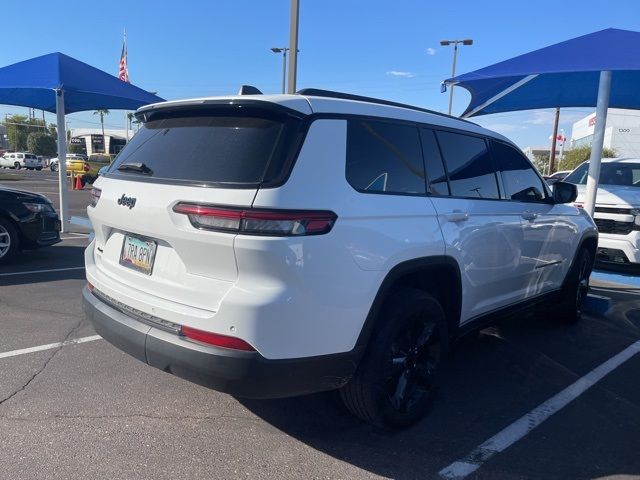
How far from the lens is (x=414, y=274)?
126 inches

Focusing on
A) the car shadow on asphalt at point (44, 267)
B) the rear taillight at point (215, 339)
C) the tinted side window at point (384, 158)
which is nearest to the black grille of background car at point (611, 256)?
the tinted side window at point (384, 158)

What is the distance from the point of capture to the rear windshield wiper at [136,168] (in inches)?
119

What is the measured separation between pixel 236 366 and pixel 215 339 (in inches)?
6.8

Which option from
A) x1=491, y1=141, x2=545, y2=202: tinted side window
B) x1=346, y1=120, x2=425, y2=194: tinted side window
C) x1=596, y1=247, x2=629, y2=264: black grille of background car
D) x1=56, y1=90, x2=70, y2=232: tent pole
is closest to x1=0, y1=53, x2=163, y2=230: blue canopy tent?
x1=56, y1=90, x2=70, y2=232: tent pole

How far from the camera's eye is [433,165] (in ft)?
11.2

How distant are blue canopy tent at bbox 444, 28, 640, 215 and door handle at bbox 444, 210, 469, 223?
383 centimetres

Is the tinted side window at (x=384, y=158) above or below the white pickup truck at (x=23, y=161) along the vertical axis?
above

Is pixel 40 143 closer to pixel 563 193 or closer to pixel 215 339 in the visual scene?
pixel 563 193

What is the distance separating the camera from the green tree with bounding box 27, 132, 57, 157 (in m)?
80.1

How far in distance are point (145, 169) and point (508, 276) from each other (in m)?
2.93

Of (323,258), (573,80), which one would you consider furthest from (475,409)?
(573,80)

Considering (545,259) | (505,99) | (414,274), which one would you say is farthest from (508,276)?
(505,99)

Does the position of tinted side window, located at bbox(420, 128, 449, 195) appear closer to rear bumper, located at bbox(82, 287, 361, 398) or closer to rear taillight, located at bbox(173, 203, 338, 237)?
rear taillight, located at bbox(173, 203, 338, 237)

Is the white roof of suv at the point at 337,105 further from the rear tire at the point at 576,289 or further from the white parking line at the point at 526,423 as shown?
the rear tire at the point at 576,289
